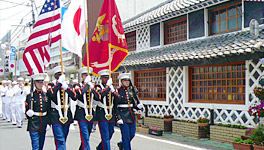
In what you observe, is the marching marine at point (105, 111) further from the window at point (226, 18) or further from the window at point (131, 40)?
the window at point (131, 40)

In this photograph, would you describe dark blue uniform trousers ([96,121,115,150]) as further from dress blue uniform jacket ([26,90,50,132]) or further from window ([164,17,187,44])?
window ([164,17,187,44])

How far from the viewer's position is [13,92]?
1567cm

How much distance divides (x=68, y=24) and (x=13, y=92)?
936cm

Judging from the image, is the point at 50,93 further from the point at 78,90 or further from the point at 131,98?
the point at 131,98

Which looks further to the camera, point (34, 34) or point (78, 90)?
point (34, 34)

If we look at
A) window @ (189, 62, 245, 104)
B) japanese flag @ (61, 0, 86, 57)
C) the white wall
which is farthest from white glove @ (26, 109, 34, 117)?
the white wall

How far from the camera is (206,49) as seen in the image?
10.3 m

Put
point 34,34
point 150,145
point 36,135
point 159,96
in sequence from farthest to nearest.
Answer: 1. point 159,96
2. point 150,145
3. point 34,34
4. point 36,135

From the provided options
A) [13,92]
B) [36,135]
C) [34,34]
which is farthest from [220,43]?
[13,92]

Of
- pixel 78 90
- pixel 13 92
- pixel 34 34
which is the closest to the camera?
pixel 78 90

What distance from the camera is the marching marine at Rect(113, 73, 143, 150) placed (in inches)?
289

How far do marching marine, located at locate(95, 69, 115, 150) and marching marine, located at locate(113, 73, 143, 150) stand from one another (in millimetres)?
198

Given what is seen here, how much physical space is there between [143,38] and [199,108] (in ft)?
18.5

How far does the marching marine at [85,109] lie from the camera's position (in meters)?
7.15
